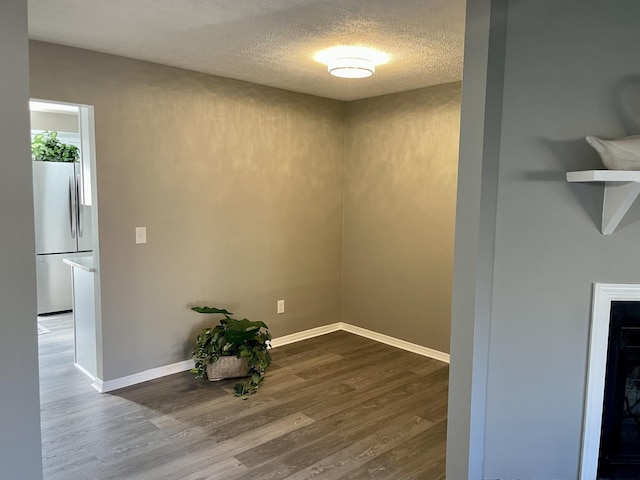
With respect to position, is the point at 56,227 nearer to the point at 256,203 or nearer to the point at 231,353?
the point at 256,203

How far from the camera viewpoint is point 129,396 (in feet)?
10.9

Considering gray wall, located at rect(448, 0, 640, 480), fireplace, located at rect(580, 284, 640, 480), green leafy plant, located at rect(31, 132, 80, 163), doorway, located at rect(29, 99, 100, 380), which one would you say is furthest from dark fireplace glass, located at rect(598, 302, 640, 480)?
green leafy plant, located at rect(31, 132, 80, 163)

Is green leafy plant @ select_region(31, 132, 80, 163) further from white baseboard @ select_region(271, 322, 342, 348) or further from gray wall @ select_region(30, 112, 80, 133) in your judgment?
white baseboard @ select_region(271, 322, 342, 348)

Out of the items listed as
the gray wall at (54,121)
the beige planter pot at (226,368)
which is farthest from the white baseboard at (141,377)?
the gray wall at (54,121)

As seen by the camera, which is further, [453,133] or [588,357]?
[453,133]

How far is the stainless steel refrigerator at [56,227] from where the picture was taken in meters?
5.40

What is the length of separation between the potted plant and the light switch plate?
2.17 feet

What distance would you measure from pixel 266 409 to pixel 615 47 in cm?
277

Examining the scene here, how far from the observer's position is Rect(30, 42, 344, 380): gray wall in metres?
3.28

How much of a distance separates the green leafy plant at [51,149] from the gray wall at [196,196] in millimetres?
2831

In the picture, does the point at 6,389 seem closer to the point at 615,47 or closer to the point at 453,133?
the point at 615,47

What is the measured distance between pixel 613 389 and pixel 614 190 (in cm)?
90

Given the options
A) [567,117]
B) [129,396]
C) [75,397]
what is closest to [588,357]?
[567,117]

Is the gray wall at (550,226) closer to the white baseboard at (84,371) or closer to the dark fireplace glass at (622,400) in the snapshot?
the dark fireplace glass at (622,400)
